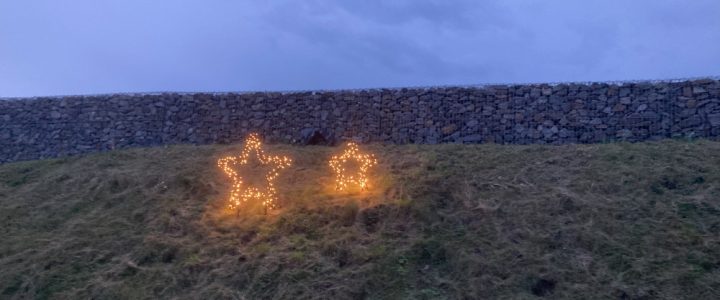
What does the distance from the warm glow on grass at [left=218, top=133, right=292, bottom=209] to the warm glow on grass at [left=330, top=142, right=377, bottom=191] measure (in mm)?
919

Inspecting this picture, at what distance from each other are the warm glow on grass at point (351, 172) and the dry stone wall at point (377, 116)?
1354 mm

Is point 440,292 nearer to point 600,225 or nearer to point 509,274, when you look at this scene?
point 509,274

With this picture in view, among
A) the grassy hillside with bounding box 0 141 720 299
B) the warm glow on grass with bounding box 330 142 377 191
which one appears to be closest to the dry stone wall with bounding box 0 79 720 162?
the grassy hillside with bounding box 0 141 720 299

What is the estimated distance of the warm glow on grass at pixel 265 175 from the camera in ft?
38.6

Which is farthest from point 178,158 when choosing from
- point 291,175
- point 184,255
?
point 184,255

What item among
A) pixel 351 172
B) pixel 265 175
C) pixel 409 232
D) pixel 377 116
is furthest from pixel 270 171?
pixel 409 232

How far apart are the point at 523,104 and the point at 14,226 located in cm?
890

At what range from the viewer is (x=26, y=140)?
57.8 feet

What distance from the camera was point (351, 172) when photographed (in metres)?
12.5

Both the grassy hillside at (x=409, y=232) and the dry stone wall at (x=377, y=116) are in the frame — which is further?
the dry stone wall at (x=377, y=116)

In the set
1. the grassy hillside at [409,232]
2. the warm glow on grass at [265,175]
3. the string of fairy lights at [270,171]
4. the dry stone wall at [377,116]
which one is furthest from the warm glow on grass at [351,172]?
the dry stone wall at [377,116]

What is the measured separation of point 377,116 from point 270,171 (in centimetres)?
295

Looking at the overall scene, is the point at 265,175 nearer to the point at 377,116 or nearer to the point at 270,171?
the point at 270,171

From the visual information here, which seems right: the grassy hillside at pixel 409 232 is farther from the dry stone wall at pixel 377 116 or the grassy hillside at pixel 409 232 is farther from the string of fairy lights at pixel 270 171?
the dry stone wall at pixel 377 116
